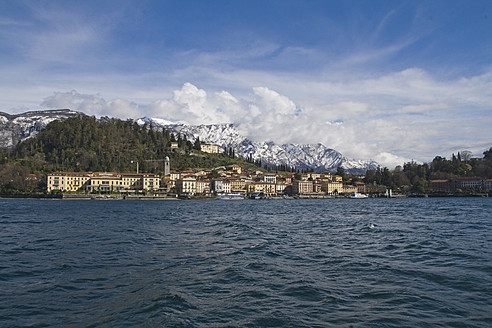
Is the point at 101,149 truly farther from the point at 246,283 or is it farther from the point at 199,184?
the point at 246,283

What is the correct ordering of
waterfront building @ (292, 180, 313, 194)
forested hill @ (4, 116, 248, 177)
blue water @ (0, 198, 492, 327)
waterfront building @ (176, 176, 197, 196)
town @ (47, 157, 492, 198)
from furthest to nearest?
waterfront building @ (292, 180, 313, 194) → forested hill @ (4, 116, 248, 177) → waterfront building @ (176, 176, 197, 196) → town @ (47, 157, 492, 198) → blue water @ (0, 198, 492, 327)

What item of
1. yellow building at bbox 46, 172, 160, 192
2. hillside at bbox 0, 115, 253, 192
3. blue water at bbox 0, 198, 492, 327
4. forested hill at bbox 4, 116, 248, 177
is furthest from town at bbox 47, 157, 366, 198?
blue water at bbox 0, 198, 492, 327

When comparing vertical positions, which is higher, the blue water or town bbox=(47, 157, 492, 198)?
town bbox=(47, 157, 492, 198)

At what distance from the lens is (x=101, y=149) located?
143 metres

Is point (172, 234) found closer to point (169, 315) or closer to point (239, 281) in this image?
point (239, 281)

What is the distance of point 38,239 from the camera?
22062 millimetres

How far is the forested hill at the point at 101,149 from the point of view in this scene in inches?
5212

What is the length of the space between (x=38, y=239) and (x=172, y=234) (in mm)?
7513

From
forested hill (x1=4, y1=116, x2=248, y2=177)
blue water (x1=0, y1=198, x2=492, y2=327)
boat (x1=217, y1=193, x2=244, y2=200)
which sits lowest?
blue water (x1=0, y1=198, x2=492, y2=327)

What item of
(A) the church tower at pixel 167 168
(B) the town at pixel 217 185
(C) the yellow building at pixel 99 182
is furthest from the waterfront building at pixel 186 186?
(A) the church tower at pixel 167 168

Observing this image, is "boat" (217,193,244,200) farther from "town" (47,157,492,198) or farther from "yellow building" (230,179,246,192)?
"yellow building" (230,179,246,192)

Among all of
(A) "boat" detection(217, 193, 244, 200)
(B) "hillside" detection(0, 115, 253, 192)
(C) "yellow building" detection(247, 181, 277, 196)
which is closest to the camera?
(A) "boat" detection(217, 193, 244, 200)

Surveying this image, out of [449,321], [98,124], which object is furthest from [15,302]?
[98,124]

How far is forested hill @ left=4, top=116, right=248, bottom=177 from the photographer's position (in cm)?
13238
